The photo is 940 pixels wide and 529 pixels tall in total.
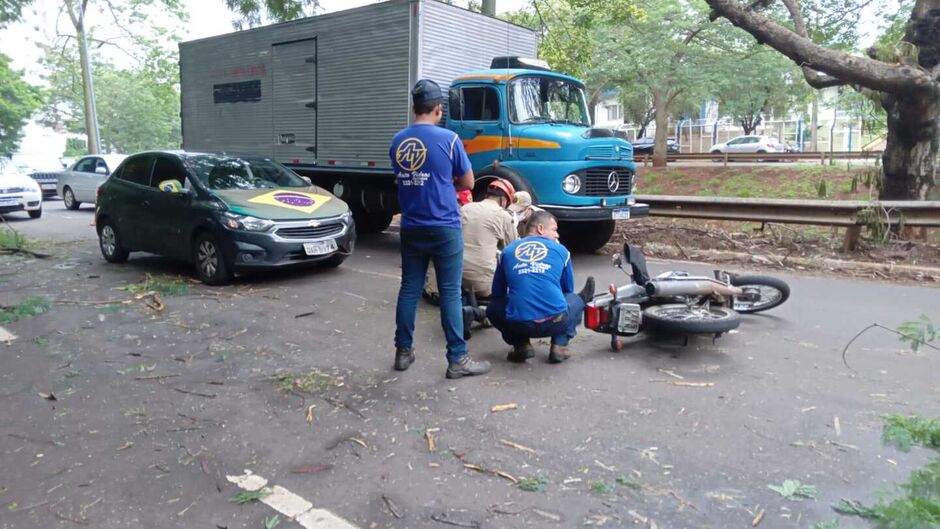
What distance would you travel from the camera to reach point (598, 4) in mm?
16500

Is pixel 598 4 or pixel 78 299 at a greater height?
pixel 598 4

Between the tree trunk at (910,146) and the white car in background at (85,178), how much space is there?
18300 mm

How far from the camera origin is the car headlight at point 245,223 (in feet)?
25.9

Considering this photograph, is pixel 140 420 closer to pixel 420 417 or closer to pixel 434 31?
pixel 420 417

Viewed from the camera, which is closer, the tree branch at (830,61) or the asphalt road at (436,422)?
the asphalt road at (436,422)

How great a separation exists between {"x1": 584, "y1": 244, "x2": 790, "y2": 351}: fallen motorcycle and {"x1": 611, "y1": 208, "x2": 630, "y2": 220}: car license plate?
3.90m

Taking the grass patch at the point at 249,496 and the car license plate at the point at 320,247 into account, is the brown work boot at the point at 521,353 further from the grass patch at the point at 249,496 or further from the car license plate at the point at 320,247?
the car license plate at the point at 320,247

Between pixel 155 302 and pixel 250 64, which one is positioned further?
pixel 250 64

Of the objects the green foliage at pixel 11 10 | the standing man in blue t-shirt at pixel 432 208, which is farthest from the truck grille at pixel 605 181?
the green foliage at pixel 11 10

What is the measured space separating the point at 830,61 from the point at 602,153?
4.76 m

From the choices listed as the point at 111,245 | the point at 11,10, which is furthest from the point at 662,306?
the point at 11,10

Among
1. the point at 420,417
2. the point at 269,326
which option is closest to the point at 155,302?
the point at 269,326

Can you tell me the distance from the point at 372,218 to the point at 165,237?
4655 millimetres

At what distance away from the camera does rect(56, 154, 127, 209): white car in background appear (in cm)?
1947
